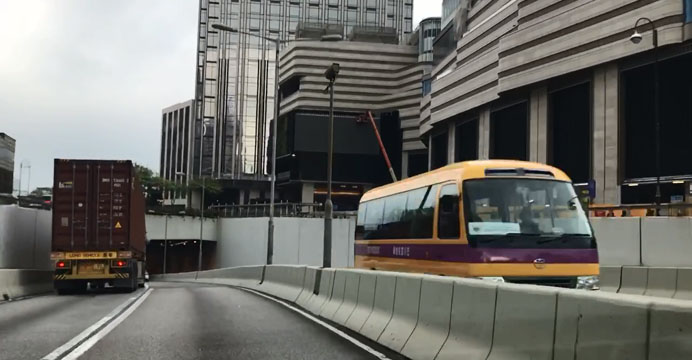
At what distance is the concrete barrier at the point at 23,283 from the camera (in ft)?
60.0

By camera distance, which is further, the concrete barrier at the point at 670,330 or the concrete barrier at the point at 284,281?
the concrete barrier at the point at 284,281

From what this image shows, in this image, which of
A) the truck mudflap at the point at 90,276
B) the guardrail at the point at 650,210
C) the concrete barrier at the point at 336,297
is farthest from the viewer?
the truck mudflap at the point at 90,276

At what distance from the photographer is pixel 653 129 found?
137 feet

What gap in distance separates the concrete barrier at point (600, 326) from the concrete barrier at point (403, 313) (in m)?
3.54

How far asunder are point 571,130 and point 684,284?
34978mm

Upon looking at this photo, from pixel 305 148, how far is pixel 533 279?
7935 cm

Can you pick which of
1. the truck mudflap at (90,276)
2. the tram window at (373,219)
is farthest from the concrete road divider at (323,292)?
the truck mudflap at (90,276)

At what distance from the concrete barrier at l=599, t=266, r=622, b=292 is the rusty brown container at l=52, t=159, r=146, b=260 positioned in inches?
589

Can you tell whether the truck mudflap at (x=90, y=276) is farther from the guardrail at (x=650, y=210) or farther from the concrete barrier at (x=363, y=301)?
the guardrail at (x=650, y=210)

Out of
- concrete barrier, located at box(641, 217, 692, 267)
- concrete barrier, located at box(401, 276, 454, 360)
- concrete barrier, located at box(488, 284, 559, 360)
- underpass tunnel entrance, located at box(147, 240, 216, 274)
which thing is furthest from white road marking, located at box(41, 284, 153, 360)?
underpass tunnel entrance, located at box(147, 240, 216, 274)

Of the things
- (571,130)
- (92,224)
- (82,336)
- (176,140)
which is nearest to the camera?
(82,336)

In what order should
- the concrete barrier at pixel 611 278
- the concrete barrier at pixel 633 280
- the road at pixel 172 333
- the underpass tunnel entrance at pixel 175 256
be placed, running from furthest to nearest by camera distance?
the underpass tunnel entrance at pixel 175 256
the concrete barrier at pixel 611 278
the concrete barrier at pixel 633 280
the road at pixel 172 333

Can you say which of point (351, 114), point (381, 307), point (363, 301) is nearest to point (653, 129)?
point (363, 301)

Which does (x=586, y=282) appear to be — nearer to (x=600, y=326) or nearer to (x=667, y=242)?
(x=600, y=326)
